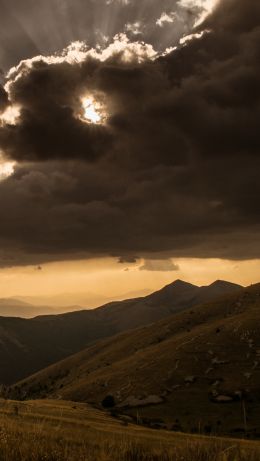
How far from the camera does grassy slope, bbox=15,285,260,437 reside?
88562 mm

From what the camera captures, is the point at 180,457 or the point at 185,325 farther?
the point at 185,325

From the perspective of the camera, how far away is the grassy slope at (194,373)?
Answer: 88562mm

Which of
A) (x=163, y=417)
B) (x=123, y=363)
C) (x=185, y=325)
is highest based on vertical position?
(x=185, y=325)

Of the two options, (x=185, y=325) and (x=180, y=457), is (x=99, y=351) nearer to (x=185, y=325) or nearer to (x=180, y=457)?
(x=185, y=325)

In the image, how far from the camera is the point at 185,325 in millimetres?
160000

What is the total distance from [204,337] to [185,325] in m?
31.0

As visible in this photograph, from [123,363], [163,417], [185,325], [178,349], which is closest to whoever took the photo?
[163,417]

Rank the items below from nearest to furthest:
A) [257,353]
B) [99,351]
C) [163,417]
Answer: [163,417]
[257,353]
[99,351]

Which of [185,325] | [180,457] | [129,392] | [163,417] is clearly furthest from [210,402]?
[180,457]

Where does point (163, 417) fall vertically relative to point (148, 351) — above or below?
below

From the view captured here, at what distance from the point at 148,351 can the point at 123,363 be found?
7921 mm

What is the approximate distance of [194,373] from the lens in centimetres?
10994

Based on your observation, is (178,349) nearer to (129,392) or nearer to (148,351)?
→ (148,351)

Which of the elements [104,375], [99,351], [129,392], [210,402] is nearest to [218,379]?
[210,402]
